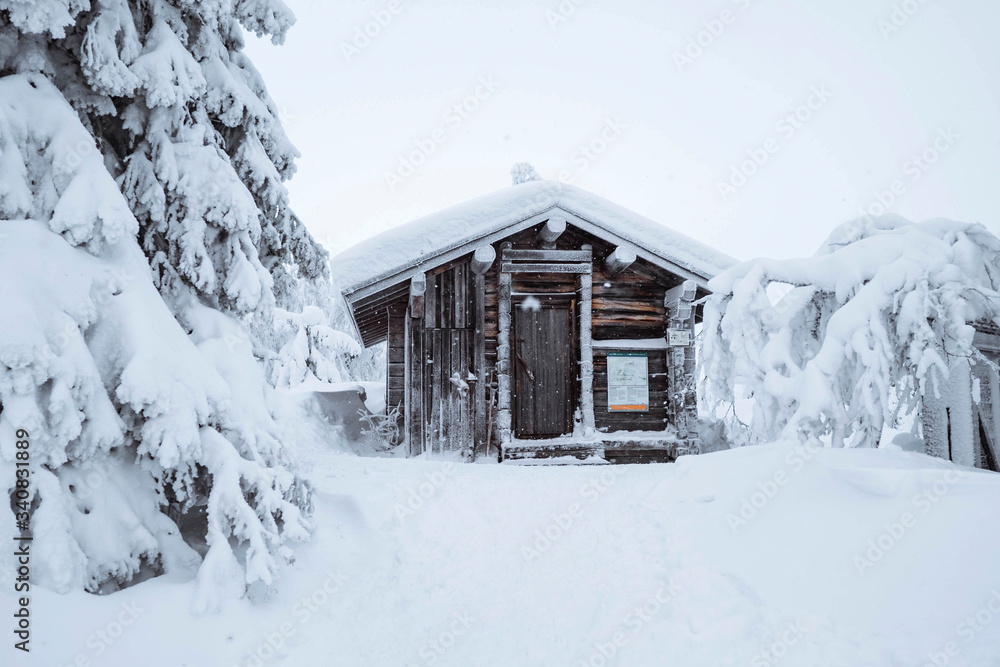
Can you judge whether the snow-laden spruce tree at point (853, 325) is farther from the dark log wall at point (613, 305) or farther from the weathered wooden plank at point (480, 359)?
the weathered wooden plank at point (480, 359)

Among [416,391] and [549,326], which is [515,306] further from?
[416,391]

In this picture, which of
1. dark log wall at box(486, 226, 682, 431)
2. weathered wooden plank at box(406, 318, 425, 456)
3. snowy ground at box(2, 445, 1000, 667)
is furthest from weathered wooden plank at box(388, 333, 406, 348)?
snowy ground at box(2, 445, 1000, 667)

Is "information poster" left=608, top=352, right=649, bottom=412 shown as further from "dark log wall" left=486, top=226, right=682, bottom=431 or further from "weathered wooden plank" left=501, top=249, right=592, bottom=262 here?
"weathered wooden plank" left=501, top=249, right=592, bottom=262

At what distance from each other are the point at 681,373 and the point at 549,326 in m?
2.63

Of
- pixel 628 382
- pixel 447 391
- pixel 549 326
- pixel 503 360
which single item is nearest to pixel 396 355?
pixel 447 391

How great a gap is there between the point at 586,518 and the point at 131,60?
5.34 m

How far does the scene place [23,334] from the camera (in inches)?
123

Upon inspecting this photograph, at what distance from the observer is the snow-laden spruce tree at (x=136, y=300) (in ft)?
10.8

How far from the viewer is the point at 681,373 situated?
10.9 m

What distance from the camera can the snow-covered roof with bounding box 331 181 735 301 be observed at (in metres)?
9.20

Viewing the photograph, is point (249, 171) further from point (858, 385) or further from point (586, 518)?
point (858, 385)

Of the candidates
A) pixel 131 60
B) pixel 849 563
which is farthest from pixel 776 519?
pixel 131 60

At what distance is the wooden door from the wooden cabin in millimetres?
19

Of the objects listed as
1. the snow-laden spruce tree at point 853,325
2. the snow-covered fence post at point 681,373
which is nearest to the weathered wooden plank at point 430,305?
the snow-covered fence post at point 681,373
